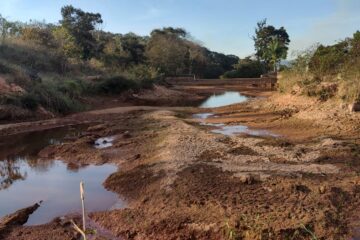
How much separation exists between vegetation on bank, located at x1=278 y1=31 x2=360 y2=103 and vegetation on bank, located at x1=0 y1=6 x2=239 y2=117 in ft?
36.1

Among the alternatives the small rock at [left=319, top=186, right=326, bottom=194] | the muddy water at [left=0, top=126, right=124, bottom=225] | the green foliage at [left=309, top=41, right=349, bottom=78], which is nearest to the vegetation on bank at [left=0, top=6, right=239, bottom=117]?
the muddy water at [left=0, top=126, right=124, bottom=225]

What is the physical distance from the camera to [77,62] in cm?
3497

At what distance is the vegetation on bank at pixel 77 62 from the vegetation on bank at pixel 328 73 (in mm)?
11001

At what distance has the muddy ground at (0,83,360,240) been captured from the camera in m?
5.51

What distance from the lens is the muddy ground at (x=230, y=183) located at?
18.1 ft

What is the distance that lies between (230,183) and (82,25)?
51278 mm

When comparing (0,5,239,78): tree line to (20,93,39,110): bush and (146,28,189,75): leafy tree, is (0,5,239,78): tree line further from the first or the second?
(20,93,39,110): bush

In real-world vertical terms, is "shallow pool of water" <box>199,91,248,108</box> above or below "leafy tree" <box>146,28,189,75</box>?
below

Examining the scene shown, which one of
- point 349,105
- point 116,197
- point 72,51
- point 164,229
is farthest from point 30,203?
point 72,51

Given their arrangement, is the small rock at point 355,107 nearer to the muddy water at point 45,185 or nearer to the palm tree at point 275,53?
the muddy water at point 45,185

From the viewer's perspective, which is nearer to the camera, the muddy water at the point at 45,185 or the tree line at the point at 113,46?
the muddy water at the point at 45,185

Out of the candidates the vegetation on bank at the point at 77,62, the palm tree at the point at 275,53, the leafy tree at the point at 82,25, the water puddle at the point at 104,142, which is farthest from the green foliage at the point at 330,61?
the palm tree at the point at 275,53

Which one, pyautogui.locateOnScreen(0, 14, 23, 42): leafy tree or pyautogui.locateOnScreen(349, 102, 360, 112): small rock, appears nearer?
pyautogui.locateOnScreen(349, 102, 360, 112): small rock

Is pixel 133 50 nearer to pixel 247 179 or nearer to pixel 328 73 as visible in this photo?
pixel 328 73
